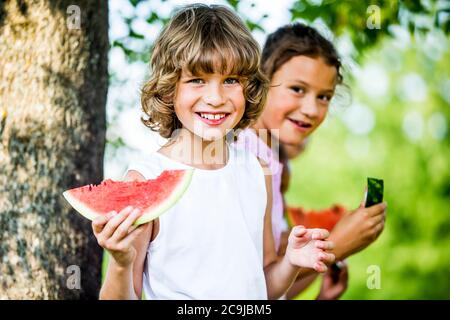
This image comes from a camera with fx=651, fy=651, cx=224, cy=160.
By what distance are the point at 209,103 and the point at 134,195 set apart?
424 millimetres

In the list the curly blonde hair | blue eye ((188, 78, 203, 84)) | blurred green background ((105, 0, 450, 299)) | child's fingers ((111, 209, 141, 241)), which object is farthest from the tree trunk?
blurred green background ((105, 0, 450, 299))

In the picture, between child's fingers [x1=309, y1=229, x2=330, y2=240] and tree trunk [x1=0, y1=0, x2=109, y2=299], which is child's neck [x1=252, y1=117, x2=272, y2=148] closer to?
tree trunk [x1=0, y1=0, x2=109, y2=299]

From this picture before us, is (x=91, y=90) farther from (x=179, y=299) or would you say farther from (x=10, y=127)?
(x=179, y=299)

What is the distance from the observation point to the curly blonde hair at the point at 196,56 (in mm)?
2348

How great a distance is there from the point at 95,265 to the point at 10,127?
70 centimetres

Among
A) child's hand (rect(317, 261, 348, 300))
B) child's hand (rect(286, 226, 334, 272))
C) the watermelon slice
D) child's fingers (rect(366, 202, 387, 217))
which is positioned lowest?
child's hand (rect(317, 261, 348, 300))

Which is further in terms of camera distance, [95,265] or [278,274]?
[95,265]

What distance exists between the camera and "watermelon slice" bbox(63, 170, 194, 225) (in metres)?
2.17

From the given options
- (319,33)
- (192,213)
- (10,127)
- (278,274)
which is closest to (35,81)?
(10,127)

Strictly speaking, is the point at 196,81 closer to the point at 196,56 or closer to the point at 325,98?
the point at 196,56

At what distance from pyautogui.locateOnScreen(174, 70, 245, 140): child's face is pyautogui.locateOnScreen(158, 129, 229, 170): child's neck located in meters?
0.07

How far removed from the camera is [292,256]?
8.02 ft

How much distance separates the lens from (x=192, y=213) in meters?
2.39

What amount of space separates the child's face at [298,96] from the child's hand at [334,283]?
93 centimetres
